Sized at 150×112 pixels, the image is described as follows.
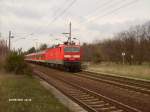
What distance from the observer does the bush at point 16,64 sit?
2891cm

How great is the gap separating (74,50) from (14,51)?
910 cm

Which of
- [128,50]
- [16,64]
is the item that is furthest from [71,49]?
[128,50]

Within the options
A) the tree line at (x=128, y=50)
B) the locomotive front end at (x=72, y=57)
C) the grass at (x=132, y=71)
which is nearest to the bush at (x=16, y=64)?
the locomotive front end at (x=72, y=57)

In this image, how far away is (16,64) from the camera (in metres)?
28.9

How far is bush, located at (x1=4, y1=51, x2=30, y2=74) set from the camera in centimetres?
2891

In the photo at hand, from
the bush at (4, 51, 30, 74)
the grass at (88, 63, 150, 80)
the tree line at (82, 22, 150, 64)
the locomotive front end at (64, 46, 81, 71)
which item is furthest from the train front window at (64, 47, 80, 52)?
the tree line at (82, 22, 150, 64)

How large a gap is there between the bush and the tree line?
32.5m

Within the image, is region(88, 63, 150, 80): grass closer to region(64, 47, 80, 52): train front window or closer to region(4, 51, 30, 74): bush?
region(64, 47, 80, 52): train front window

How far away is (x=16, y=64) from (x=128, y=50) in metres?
39.8

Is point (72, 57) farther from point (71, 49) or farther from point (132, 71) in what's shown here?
point (132, 71)

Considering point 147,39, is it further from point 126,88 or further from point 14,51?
point 126,88

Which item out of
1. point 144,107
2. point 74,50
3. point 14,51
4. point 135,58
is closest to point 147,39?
point 135,58

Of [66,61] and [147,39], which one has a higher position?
[147,39]

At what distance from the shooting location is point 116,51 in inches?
2623
